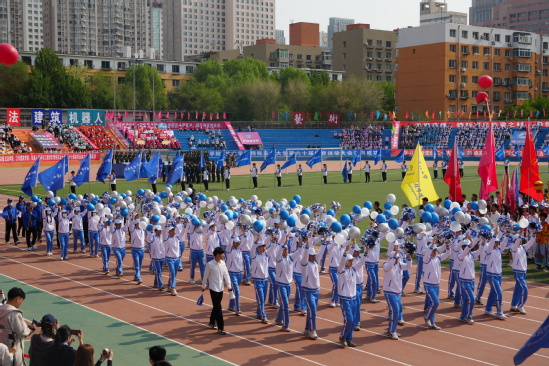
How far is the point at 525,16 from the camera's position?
582 ft

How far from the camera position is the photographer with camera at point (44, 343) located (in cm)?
767

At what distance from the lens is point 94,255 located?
822 inches

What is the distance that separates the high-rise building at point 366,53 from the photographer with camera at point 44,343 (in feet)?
383

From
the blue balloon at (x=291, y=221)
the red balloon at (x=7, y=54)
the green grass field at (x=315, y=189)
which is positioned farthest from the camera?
the green grass field at (x=315, y=189)

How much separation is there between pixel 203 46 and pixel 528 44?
122 meters

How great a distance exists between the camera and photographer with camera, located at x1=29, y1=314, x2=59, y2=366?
7.67 m

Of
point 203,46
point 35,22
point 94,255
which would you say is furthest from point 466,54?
point 35,22

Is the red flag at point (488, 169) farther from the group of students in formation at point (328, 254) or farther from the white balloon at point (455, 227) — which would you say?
the white balloon at point (455, 227)

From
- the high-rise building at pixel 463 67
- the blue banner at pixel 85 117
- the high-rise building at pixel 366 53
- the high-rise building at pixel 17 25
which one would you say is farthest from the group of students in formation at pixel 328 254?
the high-rise building at pixel 17 25

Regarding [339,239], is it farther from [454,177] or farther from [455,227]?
[454,177]

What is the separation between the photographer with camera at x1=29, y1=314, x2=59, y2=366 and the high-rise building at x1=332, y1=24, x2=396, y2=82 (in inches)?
4600

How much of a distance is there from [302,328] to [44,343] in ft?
21.3

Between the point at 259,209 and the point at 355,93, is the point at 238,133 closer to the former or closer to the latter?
the point at 355,93

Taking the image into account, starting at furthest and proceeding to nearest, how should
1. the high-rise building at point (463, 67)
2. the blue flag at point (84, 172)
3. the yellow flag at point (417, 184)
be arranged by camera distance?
1. the high-rise building at point (463, 67)
2. the blue flag at point (84, 172)
3. the yellow flag at point (417, 184)
